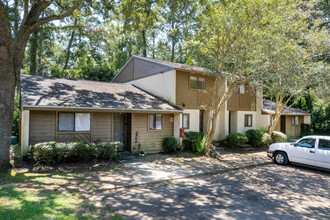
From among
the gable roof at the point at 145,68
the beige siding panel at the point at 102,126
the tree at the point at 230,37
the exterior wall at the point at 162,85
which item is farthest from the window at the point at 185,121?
the beige siding panel at the point at 102,126

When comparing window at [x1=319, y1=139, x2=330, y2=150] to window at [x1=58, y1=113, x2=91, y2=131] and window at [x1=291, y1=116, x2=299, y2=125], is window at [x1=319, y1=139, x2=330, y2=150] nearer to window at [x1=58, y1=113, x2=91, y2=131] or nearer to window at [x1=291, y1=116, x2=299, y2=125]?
window at [x1=58, y1=113, x2=91, y2=131]

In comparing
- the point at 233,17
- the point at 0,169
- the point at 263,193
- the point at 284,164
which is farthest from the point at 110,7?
the point at 284,164

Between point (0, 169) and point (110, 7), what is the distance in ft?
30.7

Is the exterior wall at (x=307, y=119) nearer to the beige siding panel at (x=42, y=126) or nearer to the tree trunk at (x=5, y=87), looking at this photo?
the beige siding panel at (x=42, y=126)

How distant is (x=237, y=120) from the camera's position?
17.1 m

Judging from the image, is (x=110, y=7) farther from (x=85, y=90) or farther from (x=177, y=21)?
(x=177, y=21)

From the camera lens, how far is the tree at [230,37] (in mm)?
10055

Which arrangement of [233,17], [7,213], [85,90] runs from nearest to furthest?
[7,213], [233,17], [85,90]

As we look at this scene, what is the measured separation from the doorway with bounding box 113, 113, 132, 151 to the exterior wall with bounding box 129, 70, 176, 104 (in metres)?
3.13

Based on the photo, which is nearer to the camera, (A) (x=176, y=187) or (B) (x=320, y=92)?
(A) (x=176, y=187)

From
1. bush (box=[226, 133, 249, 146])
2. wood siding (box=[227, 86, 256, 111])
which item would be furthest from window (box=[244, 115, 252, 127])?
bush (box=[226, 133, 249, 146])

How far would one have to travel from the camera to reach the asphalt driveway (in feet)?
17.0

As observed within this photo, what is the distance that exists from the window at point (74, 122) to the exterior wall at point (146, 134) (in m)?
2.55

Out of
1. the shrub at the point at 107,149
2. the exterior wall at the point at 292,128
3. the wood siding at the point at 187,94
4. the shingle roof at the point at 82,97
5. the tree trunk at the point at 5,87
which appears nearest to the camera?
the tree trunk at the point at 5,87
